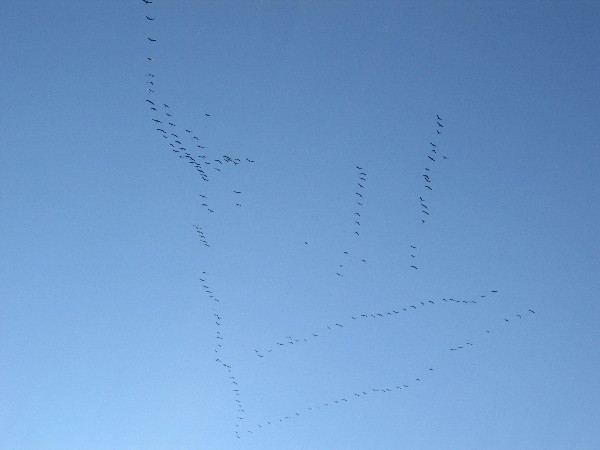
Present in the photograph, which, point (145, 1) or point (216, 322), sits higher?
point (145, 1)

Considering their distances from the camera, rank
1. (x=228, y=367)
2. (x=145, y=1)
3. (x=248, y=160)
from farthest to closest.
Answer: (x=228, y=367), (x=248, y=160), (x=145, y=1)

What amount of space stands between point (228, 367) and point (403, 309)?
8291 mm

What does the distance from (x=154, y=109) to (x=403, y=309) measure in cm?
1374

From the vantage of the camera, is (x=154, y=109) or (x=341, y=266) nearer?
A: (x=154, y=109)

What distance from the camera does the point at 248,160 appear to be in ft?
85.8

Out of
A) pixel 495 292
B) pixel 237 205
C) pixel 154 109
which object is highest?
pixel 154 109

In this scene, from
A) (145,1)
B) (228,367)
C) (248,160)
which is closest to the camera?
(145,1)

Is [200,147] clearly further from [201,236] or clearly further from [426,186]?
[426,186]

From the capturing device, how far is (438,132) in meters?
25.4

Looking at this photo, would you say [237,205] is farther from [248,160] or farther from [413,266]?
[413,266]

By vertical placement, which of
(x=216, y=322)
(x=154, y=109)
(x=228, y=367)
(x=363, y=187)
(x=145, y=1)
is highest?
(x=145, y=1)

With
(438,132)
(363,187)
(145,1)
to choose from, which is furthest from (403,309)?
(145,1)

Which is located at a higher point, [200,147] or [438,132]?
[438,132]

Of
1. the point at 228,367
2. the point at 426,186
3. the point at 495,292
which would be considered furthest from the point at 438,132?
the point at 228,367
